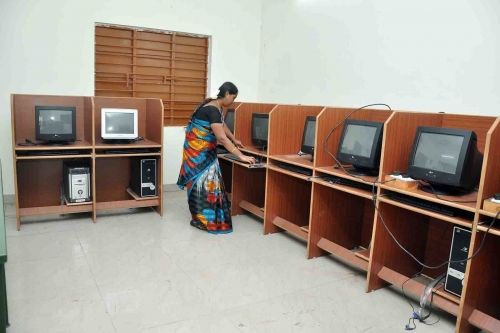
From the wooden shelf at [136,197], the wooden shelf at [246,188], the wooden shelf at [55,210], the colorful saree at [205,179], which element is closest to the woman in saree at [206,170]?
the colorful saree at [205,179]

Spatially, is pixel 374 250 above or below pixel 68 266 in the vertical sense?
above

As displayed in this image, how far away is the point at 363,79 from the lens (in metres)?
4.25

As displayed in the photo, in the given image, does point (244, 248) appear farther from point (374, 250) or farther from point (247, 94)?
point (247, 94)

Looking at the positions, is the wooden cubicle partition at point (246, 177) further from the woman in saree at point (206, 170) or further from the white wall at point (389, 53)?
the white wall at point (389, 53)

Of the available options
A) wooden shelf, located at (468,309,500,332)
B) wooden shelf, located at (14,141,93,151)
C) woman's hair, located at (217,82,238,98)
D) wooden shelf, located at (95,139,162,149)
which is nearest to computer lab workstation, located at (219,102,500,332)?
wooden shelf, located at (468,309,500,332)

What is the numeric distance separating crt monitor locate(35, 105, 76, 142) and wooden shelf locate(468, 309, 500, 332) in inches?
142

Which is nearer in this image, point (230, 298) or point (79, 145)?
point (230, 298)

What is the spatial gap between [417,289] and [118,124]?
3129mm

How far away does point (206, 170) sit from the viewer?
3.99 m

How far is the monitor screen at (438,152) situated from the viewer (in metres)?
2.44

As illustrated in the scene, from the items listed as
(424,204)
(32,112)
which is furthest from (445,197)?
(32,112)

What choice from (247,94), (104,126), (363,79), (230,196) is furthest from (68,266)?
(247,94)

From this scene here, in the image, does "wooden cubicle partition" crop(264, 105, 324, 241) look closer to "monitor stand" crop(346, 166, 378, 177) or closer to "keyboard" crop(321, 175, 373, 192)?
"keyboard" crop(321, 175, 373, 192)

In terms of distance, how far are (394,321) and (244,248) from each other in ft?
4.75
